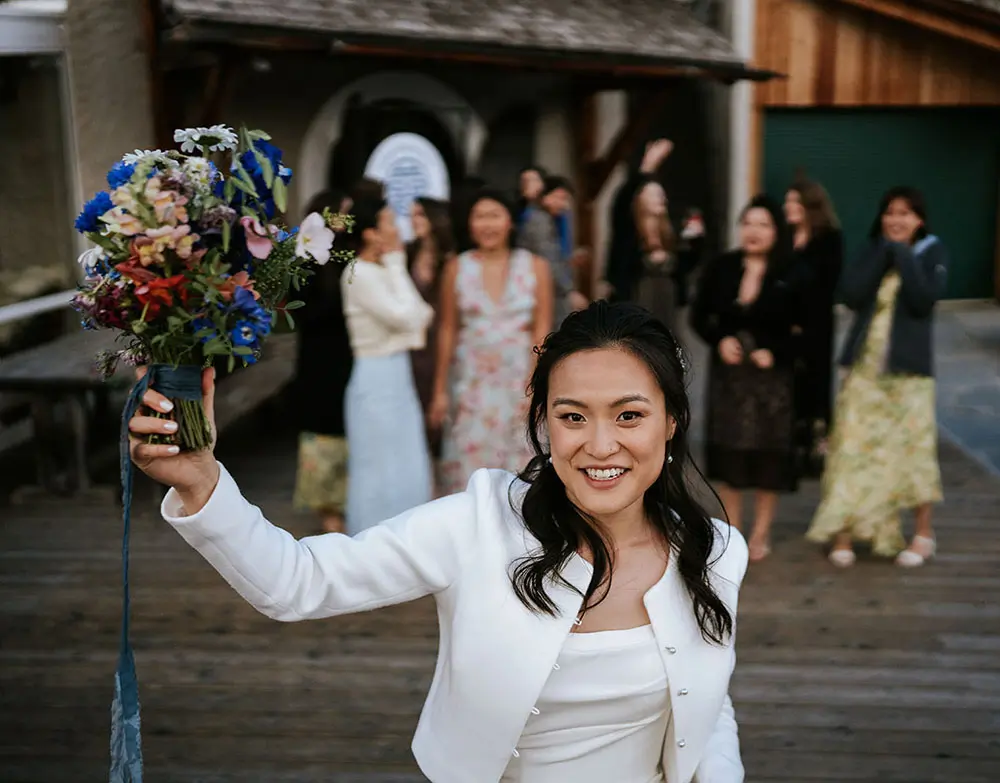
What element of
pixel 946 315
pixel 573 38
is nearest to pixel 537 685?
pixel 573 38

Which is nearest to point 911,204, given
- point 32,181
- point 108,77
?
point 108,77

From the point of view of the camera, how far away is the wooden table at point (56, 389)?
6.92m

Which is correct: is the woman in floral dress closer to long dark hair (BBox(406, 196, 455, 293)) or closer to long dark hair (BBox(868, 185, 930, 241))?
long dark hair (BBox(406, 196, 455, 293))

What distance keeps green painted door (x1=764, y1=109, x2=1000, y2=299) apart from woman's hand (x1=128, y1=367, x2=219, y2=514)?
12073 mm

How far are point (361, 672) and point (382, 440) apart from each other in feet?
4.33

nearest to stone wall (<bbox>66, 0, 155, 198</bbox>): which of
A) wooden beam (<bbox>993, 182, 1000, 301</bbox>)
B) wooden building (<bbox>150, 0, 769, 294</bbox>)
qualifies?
wooden building (<bbox>150, 0, 769, 294</bbox>)

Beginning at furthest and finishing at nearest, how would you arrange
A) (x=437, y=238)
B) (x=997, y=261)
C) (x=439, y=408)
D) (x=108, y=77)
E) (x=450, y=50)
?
(x=997, y=261)
(x=108, y=77)
(x=450, y=50)
(x=437, y=238)
(x=439, y=408)

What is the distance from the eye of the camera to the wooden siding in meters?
12.7

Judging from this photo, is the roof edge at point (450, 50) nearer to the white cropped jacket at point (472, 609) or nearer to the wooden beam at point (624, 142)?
the wooden beam at point (624, 142)

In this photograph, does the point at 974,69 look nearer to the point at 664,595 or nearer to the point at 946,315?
the point at 946,315

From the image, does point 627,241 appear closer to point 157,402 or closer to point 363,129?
point 363,129

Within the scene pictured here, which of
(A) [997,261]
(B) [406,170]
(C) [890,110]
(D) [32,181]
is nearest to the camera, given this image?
(D) [32,181]

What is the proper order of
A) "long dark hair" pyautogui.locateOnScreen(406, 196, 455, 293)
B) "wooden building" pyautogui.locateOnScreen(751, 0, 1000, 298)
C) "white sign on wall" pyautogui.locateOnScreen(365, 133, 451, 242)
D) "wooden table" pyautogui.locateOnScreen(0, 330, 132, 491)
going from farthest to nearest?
"wooden building" pyautogui.locateOnScreen(751, 0, 1000, 298) → "white sign on wall" pyautogui.locateOnScreen(365, 133, 451, 242) → "wooden table" pyautogui.locateOnScreen(0, 330, 132, 491) → "long dark hair" pyautogui.locateOnScreen(406, 196, 455, 293)

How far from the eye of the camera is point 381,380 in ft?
18.5
